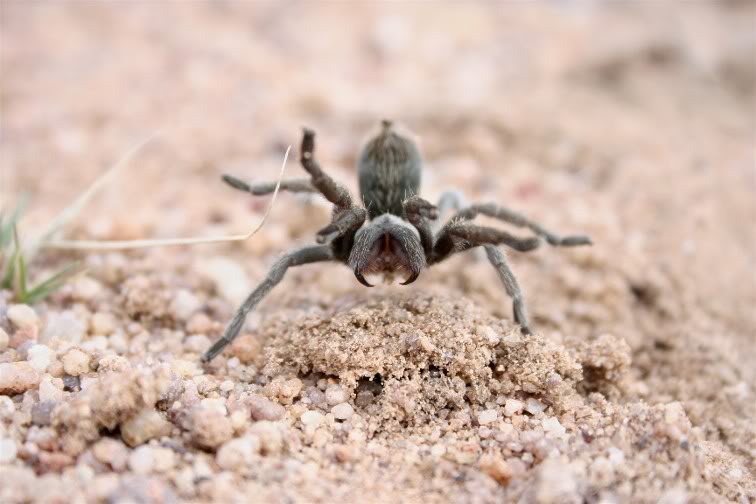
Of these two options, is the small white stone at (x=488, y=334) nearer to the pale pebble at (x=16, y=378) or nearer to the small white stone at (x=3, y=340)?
the pale pebble at (x=16, y=378)

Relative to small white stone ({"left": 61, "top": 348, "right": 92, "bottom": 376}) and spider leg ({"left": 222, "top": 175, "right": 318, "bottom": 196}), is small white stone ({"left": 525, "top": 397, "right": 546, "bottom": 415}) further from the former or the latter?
small white stone ({"left": 61, "top": 348, "right": 92, "bottom": 376})

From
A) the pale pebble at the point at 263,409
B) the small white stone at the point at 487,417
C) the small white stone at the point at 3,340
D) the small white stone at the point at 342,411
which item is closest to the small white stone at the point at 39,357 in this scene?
the small white stone at the point at 3,340

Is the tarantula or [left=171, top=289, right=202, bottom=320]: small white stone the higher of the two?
the tarantula

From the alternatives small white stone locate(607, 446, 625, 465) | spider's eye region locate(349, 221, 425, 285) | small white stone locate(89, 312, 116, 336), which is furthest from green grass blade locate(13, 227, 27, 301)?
small white stone locate(607, 446, 625, 465)

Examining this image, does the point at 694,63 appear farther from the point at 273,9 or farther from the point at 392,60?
the point at 273,9

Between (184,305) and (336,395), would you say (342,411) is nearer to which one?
(336,395)

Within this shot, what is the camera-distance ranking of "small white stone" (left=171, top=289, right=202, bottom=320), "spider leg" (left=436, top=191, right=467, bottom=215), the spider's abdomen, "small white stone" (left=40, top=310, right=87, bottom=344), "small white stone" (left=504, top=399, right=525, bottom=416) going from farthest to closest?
"spider leg" (left=436, top=191, right=467, bottom=215), the spider's abdomen, "small white stone" (left=171, top=289, right=202, bottom=320), "small white stone" (left=40, top=310, right=87, bottom=344), "small white stone" (left=504, top=399, right=525, bottom=416)

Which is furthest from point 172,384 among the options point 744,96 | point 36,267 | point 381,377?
point 744,96
